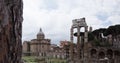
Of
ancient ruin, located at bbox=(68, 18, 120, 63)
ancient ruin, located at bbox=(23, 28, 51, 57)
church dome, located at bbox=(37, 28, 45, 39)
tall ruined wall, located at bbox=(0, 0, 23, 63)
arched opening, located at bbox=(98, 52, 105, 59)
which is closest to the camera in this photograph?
tall ruined wall, located at bbox=(0, 0, 23, 63)

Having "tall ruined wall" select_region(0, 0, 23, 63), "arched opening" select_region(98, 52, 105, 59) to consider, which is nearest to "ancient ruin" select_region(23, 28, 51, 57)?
→ "arched opening" select_region(98, 52, 105, 59)

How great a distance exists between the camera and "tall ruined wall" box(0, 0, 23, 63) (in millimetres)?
1911

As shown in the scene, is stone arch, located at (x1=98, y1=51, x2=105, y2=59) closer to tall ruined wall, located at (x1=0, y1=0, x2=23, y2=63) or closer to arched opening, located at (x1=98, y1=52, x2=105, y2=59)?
arched opening, located at (x1=98, y1=52, x2=105, y2=59)

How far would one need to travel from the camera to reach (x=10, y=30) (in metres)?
2.01

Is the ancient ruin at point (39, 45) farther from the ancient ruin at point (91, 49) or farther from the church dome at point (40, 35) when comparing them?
the ancient ruin at point (91, 49)

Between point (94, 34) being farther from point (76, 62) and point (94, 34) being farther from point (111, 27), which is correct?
point (76, 62)

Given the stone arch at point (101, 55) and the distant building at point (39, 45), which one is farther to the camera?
the distant building at point (39, 45)

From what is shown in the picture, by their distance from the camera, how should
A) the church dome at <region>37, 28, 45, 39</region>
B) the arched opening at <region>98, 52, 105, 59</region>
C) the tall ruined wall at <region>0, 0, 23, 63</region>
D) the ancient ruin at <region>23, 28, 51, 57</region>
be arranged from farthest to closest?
the church dome at <region>37, 28, 45, 39</region>
the ancient ruin at <region>23, 28, 51, 57</region>
the arched opening at <region>98, 52, 105, 59</region>
the tall ruined wall at <region>0, 0, 23, 63</region>

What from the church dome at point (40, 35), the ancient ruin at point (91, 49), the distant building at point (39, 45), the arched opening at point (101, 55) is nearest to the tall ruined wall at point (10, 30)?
the ancient ruin at point (91, 49)

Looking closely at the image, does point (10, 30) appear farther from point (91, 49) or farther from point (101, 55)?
point (101, 55)


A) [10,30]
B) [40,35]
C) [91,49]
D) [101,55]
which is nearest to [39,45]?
[40,35]

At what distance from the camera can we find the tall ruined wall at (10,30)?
6.27 ft

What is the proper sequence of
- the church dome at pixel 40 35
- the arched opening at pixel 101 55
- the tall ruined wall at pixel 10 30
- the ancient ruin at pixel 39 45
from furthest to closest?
the church dome at pixel 40 35 → the ancient ruin at pixel 39 45 → the arched opening at pixel 101 55 → the tall ruined wall at pixel 10 30

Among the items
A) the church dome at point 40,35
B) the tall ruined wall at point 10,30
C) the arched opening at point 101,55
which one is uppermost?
the church dome at point 40,35
